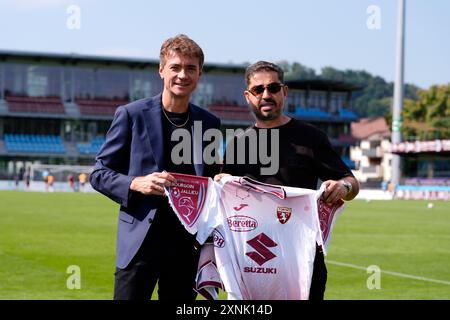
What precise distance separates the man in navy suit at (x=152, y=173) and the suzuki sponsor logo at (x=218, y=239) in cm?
14

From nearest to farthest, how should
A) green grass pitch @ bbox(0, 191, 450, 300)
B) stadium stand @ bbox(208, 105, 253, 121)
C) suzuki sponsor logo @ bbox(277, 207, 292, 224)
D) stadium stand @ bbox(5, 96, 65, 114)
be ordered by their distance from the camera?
suzuki sponsor logo @ bbox(277, 207, 292, 224) → green grass pitch @ bbox(0, 191, 450, 300) → stadium stand @ bbox(5, 96, 65, 114) → stadium stand @ bbox(208, 105, 253, 121)

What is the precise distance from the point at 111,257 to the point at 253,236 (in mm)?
9946

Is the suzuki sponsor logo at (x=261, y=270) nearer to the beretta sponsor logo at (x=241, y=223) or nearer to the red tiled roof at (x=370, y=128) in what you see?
the beretta sponsor logo at (x=241, y=223)

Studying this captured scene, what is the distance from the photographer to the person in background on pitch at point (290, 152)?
5.41 metres

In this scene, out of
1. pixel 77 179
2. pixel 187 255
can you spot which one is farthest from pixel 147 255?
pixel 77 179

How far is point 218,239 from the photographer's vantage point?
5465 mm

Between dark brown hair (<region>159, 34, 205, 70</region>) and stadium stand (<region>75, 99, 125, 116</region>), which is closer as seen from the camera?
dark brown hair (<region>159, 34, 205, 70</region>)

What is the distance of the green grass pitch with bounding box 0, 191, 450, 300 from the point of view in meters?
11.4

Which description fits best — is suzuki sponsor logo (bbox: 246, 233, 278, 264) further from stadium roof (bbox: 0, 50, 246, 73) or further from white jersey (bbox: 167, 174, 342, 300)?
stadium roof (bbox: 0, 50, 246, 73)

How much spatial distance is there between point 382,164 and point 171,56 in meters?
105

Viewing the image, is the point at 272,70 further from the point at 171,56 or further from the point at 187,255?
the point at 187,255

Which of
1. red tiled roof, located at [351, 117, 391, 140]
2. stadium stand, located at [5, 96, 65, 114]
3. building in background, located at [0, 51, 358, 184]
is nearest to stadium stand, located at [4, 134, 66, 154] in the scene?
building in background, located at [0, 51, 358, 184]

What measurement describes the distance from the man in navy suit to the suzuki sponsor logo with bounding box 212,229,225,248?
0.45ft

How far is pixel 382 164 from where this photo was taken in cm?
10825
